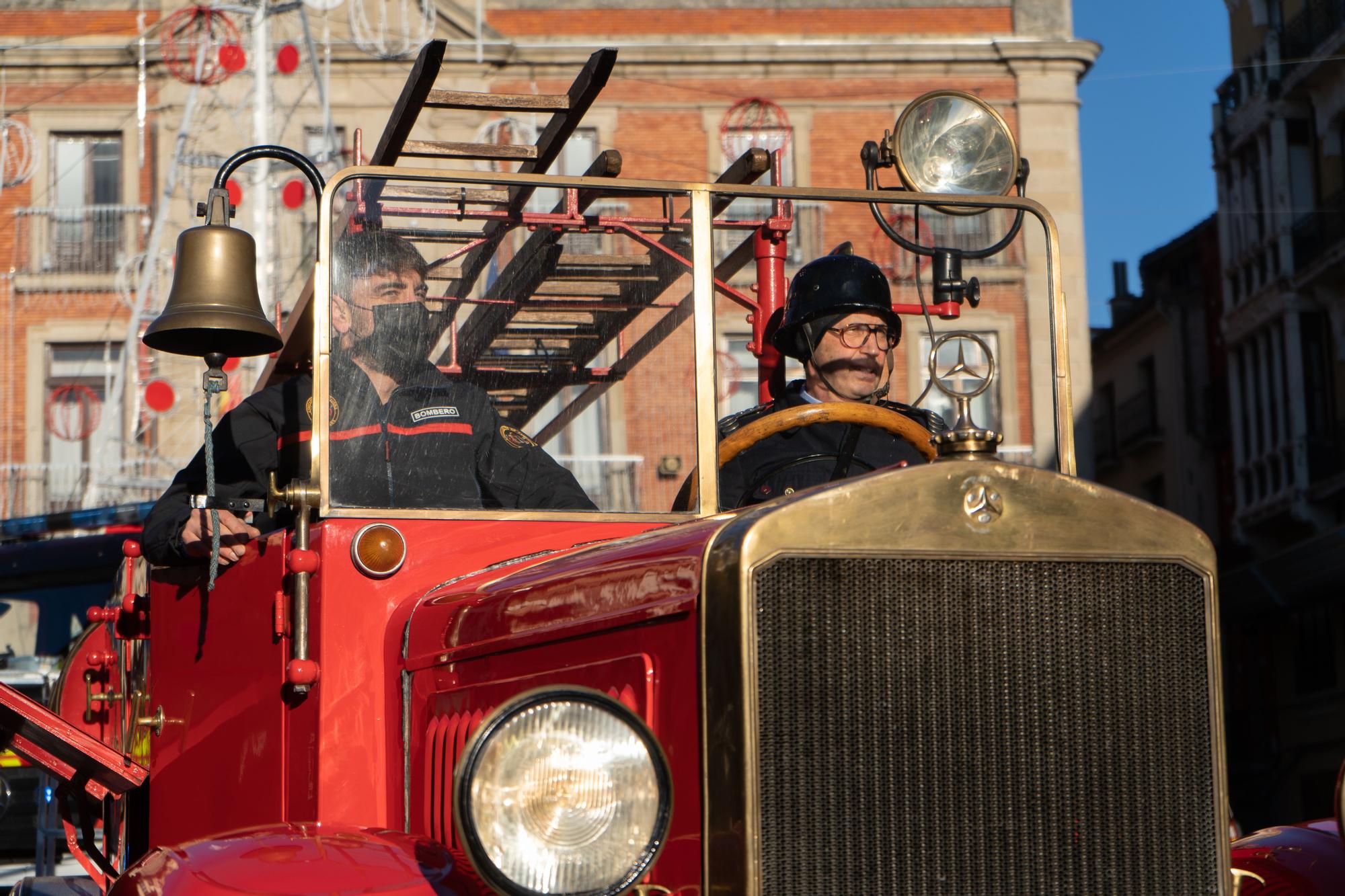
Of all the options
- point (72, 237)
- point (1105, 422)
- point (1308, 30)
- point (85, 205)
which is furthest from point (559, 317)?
point (1105, 422)

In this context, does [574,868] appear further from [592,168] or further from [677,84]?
[677,84]

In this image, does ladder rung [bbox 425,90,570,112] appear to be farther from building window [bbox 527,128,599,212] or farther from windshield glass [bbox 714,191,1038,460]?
building window [bbox 527,128,599,212]

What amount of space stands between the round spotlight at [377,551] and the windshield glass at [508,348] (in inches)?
2.9

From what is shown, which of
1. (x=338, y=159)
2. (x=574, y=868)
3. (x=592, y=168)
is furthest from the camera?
(x=338, y=159)

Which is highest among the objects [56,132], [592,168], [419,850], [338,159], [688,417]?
[56,132]

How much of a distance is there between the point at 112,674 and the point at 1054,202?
22143mm

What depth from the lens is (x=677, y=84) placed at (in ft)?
88.4

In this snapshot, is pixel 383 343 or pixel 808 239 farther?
pixel 808 239

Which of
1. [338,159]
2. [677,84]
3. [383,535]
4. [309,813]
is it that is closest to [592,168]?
[383,535]

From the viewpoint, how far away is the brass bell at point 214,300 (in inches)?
173

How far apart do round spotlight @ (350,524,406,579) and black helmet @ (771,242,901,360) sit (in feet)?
4.95

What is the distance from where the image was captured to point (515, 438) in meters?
4.54

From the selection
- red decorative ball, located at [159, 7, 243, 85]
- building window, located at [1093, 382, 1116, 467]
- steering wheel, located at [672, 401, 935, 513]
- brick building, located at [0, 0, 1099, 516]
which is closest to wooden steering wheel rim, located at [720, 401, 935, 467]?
steering wheel, located at [672, 401, 935, 513]

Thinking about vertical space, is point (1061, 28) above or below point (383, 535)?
above
